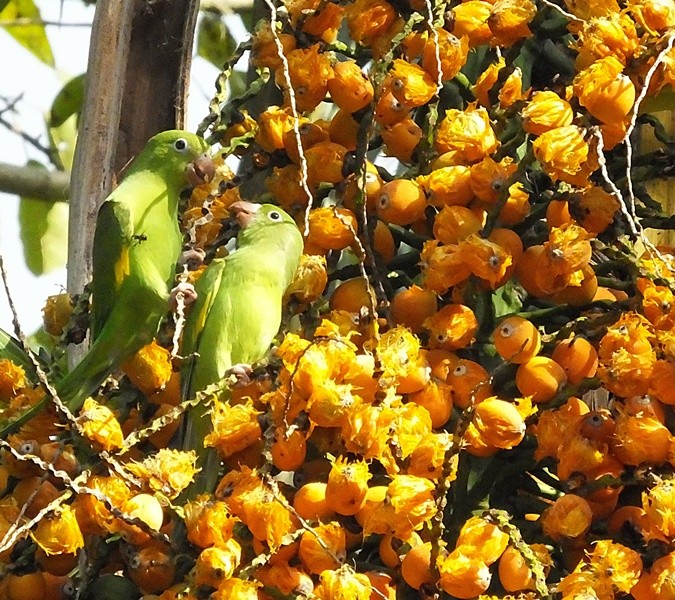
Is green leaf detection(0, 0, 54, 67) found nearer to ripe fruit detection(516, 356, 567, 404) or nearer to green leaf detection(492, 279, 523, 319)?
green leaf detection(492, 279, 523, 319)

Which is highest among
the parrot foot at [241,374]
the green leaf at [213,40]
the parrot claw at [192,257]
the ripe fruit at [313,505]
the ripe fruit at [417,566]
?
the green leaf at [213,40]

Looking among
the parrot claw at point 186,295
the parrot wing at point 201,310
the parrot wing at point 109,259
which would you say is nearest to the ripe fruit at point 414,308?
the parrot claw at point 186,295

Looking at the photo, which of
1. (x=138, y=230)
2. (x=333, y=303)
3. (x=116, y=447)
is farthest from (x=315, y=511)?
(x=138, y=230)

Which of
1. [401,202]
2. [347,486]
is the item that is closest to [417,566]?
[347,486]

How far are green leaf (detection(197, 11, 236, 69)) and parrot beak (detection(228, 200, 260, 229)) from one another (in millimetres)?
1256

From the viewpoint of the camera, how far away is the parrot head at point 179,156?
1.65 m

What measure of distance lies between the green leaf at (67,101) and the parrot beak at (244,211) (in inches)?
43.0

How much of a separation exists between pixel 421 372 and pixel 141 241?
94cm

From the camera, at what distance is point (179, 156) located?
1.90 metres

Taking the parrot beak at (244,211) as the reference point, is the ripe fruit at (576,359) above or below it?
below

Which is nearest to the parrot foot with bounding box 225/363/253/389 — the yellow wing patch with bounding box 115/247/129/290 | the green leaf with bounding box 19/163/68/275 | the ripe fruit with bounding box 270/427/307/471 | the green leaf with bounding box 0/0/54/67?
the ripe fruit with bounding box 270/427/307/471

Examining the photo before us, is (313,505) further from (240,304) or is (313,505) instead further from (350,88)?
(240,304)

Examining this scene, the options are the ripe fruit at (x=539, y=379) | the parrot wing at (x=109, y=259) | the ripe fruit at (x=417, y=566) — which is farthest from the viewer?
the parrot wing at (x=109, y=259)

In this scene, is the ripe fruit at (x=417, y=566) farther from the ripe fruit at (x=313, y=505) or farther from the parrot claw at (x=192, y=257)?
the parrot claw at (x=192, y=257)
